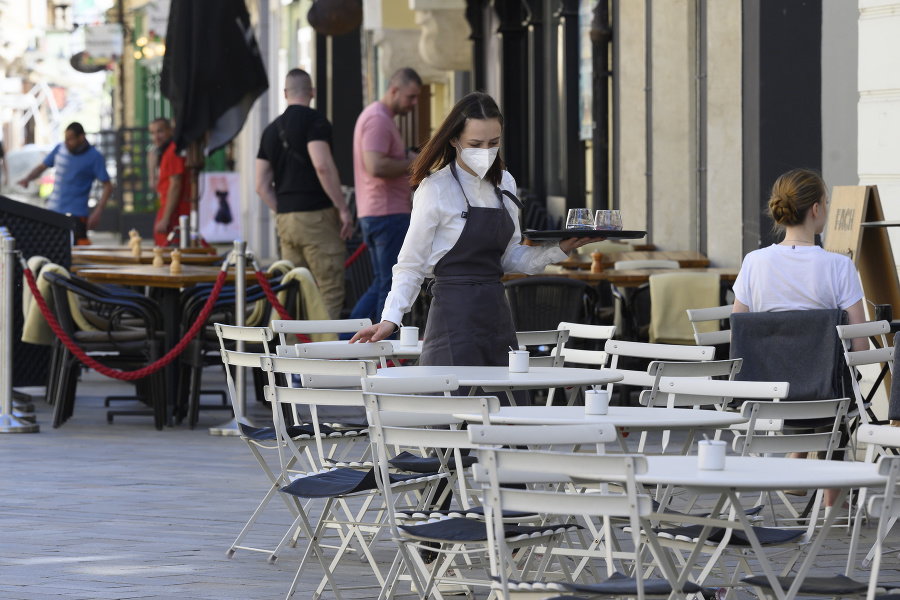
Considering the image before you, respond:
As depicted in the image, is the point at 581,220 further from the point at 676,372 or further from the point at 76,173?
the point at 76,173

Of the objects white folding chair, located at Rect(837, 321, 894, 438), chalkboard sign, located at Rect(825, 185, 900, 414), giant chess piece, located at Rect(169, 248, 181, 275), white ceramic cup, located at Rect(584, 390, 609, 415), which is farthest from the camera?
giant chess piece, located at Rect(169, 248, 181, 275)

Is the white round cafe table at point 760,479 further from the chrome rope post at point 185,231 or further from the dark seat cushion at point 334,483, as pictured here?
the chrome rope post at point 185,231

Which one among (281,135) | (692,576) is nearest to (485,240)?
(692,576)

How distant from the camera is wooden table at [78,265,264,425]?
9883 mm

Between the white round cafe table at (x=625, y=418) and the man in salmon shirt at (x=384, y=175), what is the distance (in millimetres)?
5913

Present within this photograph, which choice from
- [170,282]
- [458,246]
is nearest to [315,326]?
[458,246]

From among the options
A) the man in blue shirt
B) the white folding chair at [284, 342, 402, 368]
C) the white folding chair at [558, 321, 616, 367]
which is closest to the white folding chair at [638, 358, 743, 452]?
the white folding chair at [558, 321, 616, 367]

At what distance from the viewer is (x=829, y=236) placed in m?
8.41

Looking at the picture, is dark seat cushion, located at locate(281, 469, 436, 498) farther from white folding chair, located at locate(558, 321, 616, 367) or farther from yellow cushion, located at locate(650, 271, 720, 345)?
yellow cushion, located at locate(650, 271, 720, 345)

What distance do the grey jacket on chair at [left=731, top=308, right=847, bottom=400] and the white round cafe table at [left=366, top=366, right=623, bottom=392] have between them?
3.68 feet

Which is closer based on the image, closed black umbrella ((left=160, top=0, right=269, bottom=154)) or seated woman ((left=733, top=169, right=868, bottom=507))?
seated woman ((left=733, top=169, right=868, bottom=507))

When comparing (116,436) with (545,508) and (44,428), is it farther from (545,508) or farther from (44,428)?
(545,508)

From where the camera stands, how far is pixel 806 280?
22.5 feet

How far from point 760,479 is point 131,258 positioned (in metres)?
8.85
